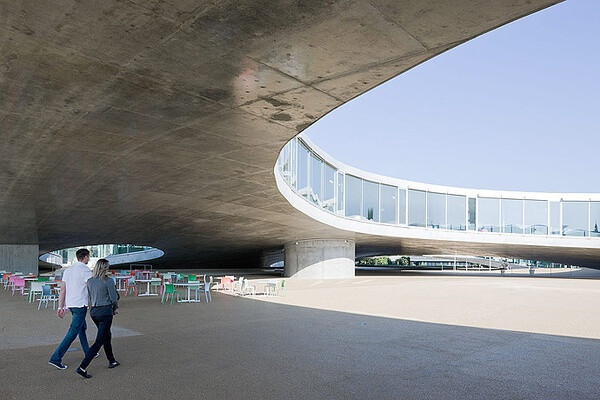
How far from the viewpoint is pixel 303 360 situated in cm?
686

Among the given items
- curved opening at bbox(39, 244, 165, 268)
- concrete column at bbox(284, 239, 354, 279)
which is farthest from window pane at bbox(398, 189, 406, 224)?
curved opening at bbox(39, 244, 165, 268)

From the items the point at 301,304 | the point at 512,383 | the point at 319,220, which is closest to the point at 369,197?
the point at 319,220

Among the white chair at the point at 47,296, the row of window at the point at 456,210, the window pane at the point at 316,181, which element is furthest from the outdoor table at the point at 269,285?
the row of window at the point at 456,210

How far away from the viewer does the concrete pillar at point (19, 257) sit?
31.6 m

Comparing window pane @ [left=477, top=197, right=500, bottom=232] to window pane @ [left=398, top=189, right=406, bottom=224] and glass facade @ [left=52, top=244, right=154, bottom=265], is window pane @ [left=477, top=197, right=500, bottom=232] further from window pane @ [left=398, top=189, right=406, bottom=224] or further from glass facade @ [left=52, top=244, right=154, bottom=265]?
glass facade @ [left=52, top=244, right=154, bottom=265]

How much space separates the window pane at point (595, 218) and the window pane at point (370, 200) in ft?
53.4

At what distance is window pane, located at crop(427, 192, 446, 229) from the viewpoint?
3594 centimetres

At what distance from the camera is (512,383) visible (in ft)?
Answer: 19.2

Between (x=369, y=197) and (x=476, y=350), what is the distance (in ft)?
84.7

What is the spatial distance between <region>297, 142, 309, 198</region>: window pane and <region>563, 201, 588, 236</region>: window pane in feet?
73.2

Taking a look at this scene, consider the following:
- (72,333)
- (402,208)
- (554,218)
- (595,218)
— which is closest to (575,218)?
(595,218)

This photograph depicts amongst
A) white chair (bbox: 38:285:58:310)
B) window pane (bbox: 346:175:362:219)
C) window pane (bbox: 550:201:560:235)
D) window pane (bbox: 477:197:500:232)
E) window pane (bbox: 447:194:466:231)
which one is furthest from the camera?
window pane (bbox: 477:197:500:232)

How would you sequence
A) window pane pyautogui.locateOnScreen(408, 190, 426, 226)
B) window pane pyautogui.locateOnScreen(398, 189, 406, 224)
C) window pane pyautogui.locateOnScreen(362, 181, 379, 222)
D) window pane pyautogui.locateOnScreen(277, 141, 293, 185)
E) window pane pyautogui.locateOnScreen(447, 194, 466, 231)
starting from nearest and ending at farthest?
window pane pyautogui.locateOnScreen(277, 141, 293, 185) < window pane pyautogui.locateOnScreen(362, 181, 379, 222) < window pane pyautogui.locateOnScreen(398, 189, 406, 224) < window pane pyautogui.locateOnScreen(408, 190, 426, 226) < window pane pyautogui.locateOnScreen(447, 194, 466, 231)

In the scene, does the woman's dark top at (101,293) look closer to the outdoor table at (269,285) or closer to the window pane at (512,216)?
the outdoor table at (269,285)
